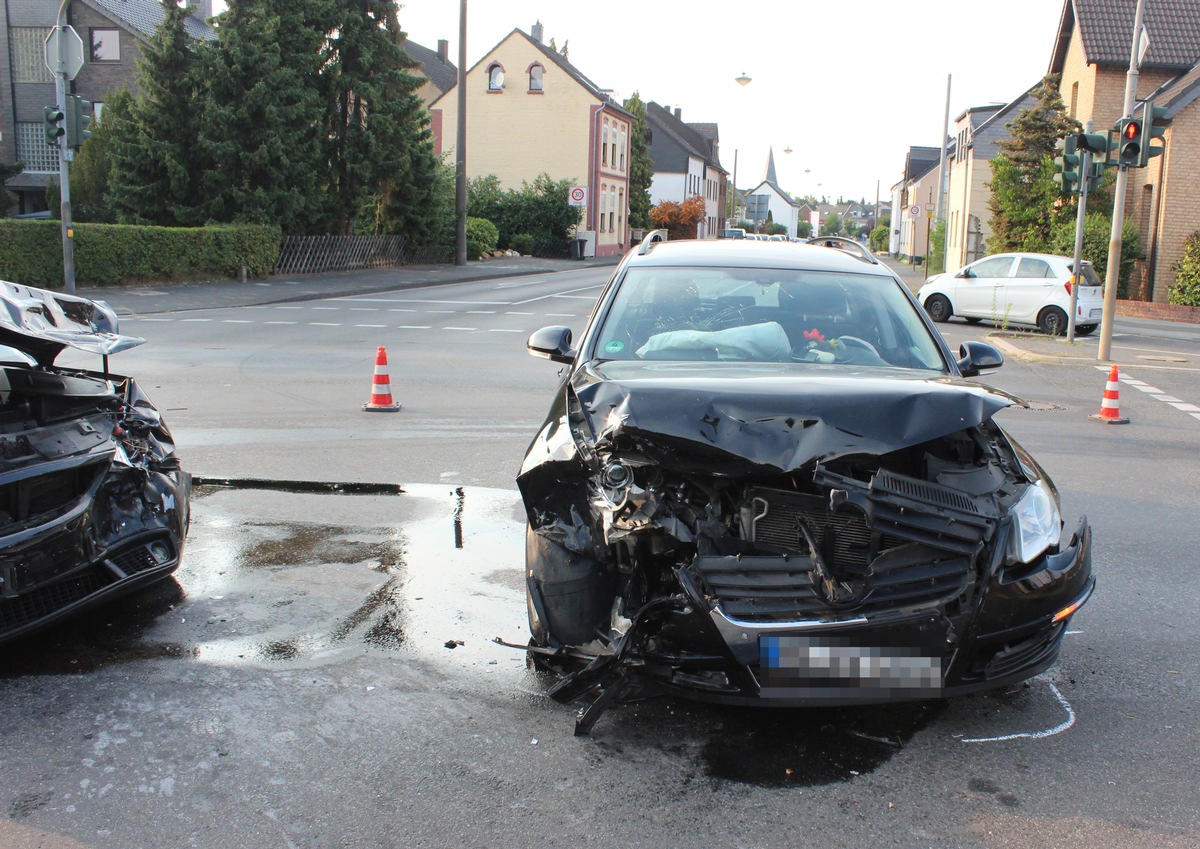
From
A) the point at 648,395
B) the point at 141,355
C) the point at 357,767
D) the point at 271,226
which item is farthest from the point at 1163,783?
the point at 271,226

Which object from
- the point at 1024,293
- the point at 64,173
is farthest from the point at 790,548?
the point at 1024,293

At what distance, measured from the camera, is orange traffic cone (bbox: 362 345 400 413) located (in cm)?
1064

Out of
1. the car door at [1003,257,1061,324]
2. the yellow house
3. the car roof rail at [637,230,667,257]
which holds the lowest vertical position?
the car door at [1003,257,1061,324]

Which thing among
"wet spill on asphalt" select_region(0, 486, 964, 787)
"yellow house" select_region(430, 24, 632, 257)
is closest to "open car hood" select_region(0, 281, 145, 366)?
"wet spill on asphalt" select_region(0, 486, 964, 787)

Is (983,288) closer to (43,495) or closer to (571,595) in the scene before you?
(571,595)

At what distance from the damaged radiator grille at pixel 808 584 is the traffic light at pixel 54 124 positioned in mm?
19567

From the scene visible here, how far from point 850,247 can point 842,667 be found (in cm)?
431

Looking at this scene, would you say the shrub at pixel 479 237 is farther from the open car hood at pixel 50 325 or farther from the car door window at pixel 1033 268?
the open car hood at pixel 50 325

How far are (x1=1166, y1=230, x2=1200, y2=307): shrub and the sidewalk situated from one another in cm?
1933

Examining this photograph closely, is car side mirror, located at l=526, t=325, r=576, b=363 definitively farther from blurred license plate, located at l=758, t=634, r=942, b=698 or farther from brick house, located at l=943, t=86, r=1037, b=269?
brick house, located at l=943, t=86, r=1037, b=269

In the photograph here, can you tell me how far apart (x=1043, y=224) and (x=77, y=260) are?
2414cm

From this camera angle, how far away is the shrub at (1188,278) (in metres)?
26.6

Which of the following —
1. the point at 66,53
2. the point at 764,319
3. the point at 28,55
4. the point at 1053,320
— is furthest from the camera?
the point at 28,55

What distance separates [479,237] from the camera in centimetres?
4475
